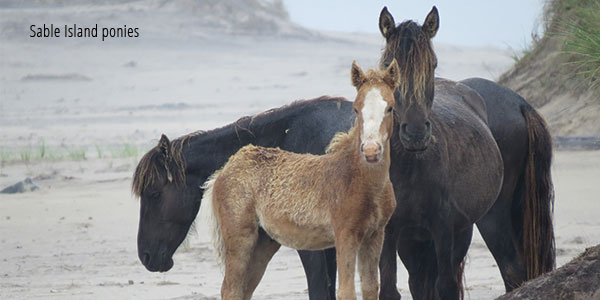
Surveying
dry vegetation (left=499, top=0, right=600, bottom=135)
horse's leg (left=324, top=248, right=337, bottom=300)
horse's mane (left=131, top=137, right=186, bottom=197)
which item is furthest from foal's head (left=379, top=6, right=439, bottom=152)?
dry vegetation (left=499, top=0, right=600, bottom=135)

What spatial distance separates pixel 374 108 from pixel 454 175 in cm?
177

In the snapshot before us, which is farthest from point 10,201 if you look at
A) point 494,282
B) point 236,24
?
point 236,24

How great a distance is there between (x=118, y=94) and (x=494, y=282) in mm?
19633

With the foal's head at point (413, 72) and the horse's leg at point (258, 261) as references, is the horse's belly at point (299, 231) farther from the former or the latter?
the foal's head at point (413, 72)

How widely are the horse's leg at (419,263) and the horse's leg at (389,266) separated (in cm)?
84

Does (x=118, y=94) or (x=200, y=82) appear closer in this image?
(x=118, y=94)

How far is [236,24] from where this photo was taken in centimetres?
3453

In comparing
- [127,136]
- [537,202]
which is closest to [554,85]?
[537,202]

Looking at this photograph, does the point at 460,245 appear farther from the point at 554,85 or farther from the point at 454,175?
the point at 554,85

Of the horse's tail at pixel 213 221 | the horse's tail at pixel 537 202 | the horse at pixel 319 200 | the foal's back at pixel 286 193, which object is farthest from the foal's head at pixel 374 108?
the horse's tail at pixel 537 202

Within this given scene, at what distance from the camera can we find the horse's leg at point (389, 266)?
5.57 meters

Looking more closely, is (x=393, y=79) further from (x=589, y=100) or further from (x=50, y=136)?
(x=50, y=136)

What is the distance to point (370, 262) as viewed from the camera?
4.48m

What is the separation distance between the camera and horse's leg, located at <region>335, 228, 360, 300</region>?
4336 mm
